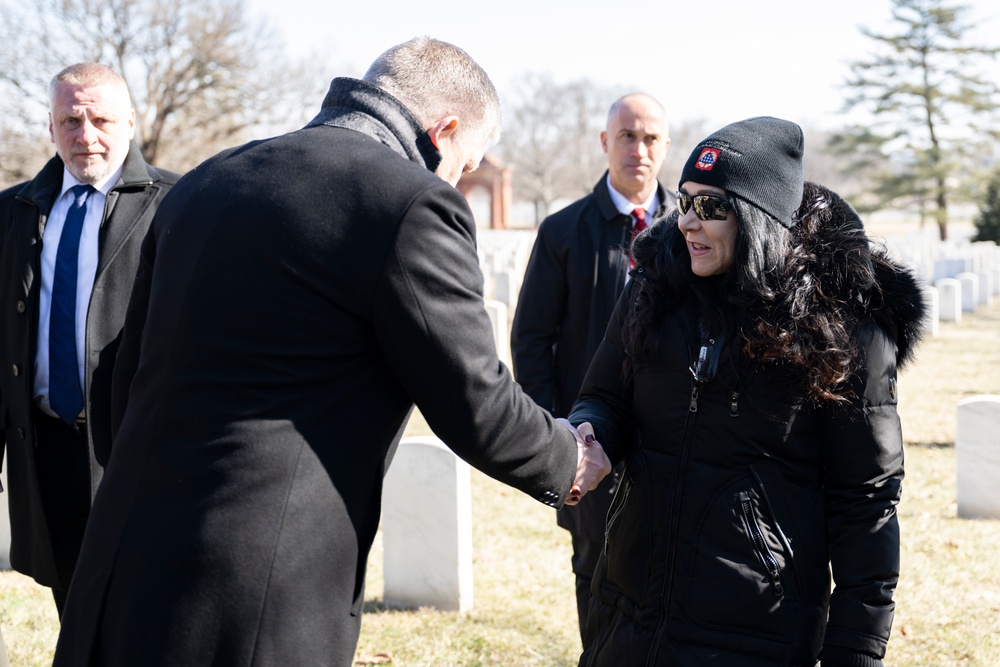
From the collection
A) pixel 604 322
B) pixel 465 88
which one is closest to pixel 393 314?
pixel 465 88

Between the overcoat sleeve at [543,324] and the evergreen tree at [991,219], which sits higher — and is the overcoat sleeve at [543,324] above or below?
above

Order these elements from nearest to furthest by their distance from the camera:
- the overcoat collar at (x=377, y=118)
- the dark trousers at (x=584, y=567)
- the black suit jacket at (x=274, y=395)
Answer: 1. the black suit jacket at (x=274, y=395)
2. the overcoat collar at (x=377, y=118)
3. the dark trousers at (x=584, y=567)

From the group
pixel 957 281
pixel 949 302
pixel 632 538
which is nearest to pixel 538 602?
pixel 632 538

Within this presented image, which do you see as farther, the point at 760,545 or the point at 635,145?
the point at 635,145

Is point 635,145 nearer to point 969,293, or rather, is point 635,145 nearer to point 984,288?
point 969,293

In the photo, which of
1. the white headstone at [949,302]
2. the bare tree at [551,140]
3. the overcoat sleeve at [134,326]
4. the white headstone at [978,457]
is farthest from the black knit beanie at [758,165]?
the bare tree at [551,140]

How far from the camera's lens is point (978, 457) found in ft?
22.6

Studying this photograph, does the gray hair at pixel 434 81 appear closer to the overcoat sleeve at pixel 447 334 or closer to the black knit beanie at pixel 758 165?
the overcoat sleeve at pixel 447 334

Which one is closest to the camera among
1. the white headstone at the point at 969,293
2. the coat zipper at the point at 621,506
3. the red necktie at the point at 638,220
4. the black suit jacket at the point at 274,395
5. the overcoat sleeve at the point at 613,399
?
the black suit jacket at the point at 274,395

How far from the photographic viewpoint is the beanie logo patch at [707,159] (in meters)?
2.54

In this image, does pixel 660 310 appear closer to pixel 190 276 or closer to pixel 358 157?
pixel 358 157

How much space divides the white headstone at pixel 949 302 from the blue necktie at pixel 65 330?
656 inches

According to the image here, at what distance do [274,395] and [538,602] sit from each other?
381 cm

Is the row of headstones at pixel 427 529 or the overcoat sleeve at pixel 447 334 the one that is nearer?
the overcoat sleeve at pixel 447 334
